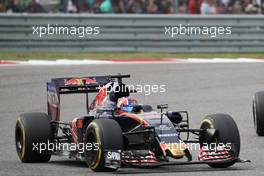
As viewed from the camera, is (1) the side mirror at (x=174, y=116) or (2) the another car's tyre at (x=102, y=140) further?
(1) the side mirror at (x=174, y=116)

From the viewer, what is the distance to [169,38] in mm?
25031

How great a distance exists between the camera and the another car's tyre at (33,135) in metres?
11.3

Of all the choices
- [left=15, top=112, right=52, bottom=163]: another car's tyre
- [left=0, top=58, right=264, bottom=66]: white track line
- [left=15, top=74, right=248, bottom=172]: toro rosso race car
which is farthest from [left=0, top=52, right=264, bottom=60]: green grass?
[left=15, top=112, right=52, bottom=163]: another car's tyre

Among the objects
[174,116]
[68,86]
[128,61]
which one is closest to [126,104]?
[174,116]

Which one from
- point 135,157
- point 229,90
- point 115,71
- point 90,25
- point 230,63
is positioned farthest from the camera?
point 90,25

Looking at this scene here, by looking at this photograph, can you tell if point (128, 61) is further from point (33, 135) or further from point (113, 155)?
point (113, 155)

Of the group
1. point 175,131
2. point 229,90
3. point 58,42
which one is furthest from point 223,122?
point 58,42

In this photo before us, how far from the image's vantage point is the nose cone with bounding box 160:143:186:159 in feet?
33.4

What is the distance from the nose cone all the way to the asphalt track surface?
0.71 feet

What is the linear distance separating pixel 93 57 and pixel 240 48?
12.7ft

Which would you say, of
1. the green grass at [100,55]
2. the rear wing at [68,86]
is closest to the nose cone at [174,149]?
the rear wing at [68,86]

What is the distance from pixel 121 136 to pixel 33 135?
1.45 metres

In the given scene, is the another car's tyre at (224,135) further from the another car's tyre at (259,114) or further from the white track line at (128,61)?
the white track line at (128,61)

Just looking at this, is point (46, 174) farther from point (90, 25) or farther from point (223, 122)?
point (90, 25)
